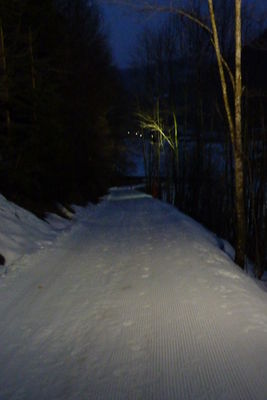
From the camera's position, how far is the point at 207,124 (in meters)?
20.8

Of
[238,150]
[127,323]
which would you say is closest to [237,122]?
[238,150]

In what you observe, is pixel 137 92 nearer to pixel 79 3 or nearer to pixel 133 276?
pixel 79 3

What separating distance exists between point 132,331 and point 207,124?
717 inches

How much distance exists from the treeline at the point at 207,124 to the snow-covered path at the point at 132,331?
451 cm

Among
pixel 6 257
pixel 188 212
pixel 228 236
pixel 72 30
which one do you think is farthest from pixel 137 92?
pixel 6 257

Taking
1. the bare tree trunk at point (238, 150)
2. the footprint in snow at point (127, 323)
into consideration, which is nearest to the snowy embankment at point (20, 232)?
the footprint in snow at point (127, 323)

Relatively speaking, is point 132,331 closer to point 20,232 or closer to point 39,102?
point 20,232

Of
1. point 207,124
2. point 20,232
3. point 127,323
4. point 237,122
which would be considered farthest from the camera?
point 207,124

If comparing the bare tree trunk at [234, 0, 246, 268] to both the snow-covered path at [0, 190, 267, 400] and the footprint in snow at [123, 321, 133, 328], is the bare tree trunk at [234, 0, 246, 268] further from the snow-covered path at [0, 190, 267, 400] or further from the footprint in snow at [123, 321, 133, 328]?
the footprint in snow at [123, 321, 133, 328]

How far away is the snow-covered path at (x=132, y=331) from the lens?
3.12 meters

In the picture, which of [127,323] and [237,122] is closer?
[127,323]

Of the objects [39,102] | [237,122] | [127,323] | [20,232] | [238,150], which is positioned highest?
[39,102]

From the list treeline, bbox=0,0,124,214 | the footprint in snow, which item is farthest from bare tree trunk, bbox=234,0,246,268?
treeline, bbox=0,0,124,214

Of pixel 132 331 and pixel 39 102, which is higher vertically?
pixel 39 102
